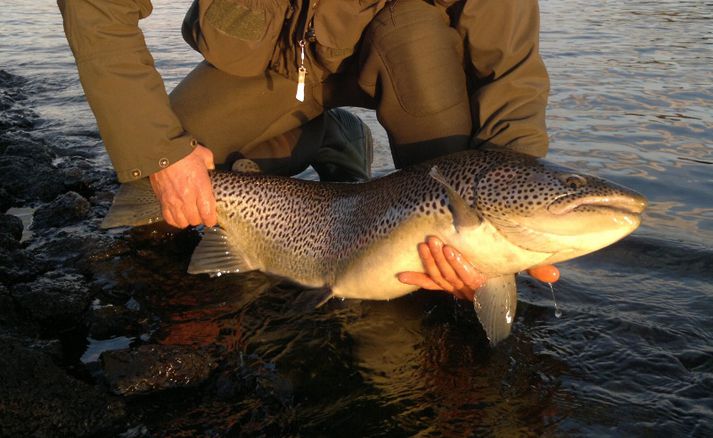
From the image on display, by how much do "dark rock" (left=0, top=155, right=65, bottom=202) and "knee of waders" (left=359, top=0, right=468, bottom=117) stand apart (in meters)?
2.81

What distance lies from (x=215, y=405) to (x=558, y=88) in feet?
21.8

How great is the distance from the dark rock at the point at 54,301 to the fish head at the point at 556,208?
1.99m

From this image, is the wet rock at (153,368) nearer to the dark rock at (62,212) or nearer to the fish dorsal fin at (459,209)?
the fish dorsal fin at (459,209)

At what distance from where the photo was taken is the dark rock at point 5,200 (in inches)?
188

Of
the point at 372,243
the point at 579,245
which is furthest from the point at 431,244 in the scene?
the point at 579,245

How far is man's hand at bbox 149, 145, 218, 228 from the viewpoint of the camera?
3.36m

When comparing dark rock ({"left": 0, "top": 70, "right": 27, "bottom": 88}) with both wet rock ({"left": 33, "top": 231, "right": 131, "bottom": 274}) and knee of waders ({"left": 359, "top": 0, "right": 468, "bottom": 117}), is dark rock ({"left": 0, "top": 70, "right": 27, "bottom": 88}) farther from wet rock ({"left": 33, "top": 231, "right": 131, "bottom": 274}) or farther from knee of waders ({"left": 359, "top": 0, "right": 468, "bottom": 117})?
knee of waders ({"left": 359, "top": 0, "right": 468, "bottom": 117})

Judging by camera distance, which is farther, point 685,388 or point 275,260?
point 275,260

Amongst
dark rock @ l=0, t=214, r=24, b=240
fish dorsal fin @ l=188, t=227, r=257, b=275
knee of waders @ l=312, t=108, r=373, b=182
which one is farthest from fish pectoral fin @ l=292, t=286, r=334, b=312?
dark rock @ l=0, t=214, r=24, b=240

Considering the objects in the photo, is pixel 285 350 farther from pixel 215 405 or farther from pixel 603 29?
pixel 603 29

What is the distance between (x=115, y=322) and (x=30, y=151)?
10.3 ft

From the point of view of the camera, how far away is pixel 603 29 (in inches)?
469

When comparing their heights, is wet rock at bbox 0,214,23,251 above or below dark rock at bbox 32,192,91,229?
above

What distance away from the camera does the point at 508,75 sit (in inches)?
129
